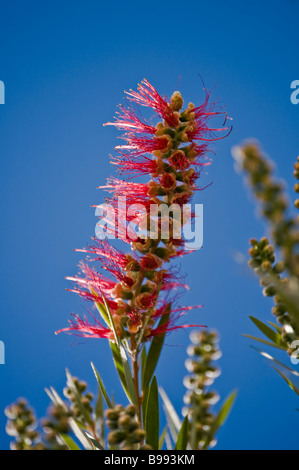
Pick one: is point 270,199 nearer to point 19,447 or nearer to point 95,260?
point 19,447

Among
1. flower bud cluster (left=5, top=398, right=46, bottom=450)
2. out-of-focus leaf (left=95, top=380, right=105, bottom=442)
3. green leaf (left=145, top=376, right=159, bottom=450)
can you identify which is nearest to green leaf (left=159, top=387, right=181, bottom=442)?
green leaf (left=145, top=376, right=159, bottom=450)

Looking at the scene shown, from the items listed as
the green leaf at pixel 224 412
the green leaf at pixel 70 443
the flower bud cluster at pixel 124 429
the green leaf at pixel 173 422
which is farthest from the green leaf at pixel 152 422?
the flower bud cluster at pixel 124 429

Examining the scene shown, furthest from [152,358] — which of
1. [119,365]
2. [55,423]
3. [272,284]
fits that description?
[55,423]

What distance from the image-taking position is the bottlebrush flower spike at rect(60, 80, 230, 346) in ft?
3.51

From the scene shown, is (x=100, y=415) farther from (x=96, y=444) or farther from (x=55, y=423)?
(x=55, y=423)

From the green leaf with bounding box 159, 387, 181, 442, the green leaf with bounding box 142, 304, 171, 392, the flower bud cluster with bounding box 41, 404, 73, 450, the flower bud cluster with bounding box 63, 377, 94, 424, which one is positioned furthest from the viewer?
the green leaf with bounding box 142, 304, 171, 392

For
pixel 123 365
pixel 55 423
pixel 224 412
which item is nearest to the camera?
pixel 55 423

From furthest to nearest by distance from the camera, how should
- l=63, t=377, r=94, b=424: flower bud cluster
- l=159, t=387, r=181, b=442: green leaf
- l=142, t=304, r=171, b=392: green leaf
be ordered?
l=142, t=304, r=171, b=392: green leaf → l=159, t=387, r=181, b=442: green leaf → l=63, t=377, r=94, b=424: flower bud cluster

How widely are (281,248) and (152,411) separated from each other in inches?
26.7

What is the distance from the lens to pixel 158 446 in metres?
0.93

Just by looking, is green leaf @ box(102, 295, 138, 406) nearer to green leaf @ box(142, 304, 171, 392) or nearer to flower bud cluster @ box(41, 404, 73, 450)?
green leaf @ box(142, 304, 171, 392)

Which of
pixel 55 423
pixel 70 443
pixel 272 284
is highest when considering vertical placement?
pixel 272 284

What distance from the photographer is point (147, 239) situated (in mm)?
1093

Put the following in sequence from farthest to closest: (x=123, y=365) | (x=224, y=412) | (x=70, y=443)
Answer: (x=123, y=365) → (x=70, y=443) → (x=224, y=412)
